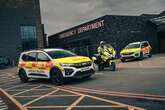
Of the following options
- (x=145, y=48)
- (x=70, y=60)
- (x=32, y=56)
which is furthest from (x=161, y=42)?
(x=70, y=60)

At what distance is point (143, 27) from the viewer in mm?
Answer: 42844

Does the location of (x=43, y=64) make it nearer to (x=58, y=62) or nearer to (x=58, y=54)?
(x=58, y=54)

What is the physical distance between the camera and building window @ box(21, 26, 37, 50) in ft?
223

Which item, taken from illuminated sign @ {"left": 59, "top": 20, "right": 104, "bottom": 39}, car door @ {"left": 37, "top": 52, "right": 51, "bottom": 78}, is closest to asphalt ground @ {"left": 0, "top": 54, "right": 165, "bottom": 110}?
car door @ {"left": 37, "top": 52, "right": 51, "bottom": 78}

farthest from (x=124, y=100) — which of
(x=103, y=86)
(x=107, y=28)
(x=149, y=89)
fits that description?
(x=107, y=28)

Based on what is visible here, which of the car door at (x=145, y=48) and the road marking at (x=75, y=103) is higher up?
the car door at (x=145, y=48)

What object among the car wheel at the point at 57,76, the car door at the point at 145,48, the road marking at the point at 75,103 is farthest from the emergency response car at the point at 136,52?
the road marking at the point at 75,103

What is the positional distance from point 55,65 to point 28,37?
2099 inches

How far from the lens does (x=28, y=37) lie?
6881cm

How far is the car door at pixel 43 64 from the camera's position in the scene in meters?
17.1

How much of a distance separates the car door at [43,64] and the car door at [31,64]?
1.29 feet

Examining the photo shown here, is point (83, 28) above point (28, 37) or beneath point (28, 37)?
beneath

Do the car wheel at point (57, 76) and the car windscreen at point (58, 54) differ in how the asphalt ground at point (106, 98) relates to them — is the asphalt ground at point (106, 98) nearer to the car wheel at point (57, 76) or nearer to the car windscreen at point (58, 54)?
the car wheel at point (57, 76)

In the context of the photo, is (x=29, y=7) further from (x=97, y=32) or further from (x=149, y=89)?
(x=149, y=89)
